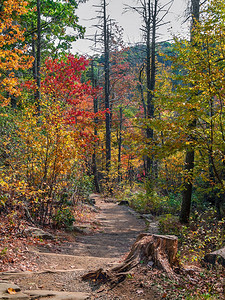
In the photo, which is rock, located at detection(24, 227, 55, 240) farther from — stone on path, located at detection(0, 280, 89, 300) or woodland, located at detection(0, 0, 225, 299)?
stone on path, located at detection(0, 280, 89, 300)

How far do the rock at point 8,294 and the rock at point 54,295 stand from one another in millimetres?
106

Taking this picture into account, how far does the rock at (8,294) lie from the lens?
3127 mm

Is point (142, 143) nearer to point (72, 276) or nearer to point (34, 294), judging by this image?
point (72, 276)

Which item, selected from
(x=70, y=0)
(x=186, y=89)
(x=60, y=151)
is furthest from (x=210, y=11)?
(x=70, y=0)

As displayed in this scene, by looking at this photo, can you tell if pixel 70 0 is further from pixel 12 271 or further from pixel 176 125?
pixel 12 271

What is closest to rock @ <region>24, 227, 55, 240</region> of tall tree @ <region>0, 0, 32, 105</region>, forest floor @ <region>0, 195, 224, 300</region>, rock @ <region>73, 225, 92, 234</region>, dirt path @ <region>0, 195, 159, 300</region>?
forest floor @ <region>0, 195, 224, 300</region>

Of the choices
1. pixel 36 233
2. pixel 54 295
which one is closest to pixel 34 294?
pixel 54 295

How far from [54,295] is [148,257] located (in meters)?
1.63

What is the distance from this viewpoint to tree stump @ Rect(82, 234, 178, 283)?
154 inches

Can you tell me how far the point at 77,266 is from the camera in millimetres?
4879

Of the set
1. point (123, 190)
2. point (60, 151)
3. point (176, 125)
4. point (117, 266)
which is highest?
point (176, 125)

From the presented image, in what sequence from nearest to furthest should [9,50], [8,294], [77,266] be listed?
1. [8,294]
2. [77,266]
3. [9,50]

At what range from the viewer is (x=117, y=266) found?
4.07 meters

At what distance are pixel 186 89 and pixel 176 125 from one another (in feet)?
8.97
